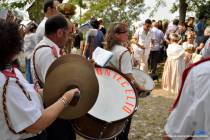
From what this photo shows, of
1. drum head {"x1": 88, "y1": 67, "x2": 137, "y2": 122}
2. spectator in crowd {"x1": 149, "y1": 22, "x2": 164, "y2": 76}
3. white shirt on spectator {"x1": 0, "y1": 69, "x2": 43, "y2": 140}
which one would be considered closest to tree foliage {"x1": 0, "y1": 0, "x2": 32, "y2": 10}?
spectator in crowd {"x1": 149, "y1": 22, "x2": 164, "y2": 76}

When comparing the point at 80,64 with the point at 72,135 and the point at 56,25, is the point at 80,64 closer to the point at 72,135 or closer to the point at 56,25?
the point at 56,25

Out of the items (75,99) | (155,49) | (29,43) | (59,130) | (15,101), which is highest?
(15,101)

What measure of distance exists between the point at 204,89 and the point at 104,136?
2247mm

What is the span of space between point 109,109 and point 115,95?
194 millimetres

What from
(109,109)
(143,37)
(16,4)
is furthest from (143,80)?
(16,4)

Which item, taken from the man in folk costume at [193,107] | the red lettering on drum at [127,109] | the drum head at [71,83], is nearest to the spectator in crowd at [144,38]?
the red lettering on drum at [127,109]

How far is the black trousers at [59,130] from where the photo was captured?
3.71 meters

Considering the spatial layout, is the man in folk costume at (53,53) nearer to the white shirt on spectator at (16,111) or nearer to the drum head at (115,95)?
the drum head at (115,95)

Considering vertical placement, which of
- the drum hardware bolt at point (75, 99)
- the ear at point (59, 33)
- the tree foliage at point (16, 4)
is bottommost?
the tree foliage at point (16, 4)

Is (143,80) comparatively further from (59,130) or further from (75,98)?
(75,98)

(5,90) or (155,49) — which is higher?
(5,90)

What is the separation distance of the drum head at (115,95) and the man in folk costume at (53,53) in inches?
18.0

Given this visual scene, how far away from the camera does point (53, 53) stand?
361cm

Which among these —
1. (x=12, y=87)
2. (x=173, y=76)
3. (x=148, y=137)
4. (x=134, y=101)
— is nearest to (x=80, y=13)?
(x=173, y=76)
